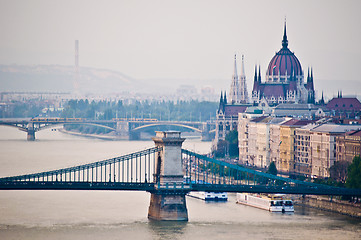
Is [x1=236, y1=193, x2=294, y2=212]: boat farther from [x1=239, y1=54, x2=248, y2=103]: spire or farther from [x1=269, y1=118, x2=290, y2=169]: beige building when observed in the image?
[x1=239, y1=54, x2=248, y2=103]: spire

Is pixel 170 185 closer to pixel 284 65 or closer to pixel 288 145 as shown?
pixel 288 145

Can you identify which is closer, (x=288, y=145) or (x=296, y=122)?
(x=288, y=145)

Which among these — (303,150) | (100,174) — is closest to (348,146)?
(303,150)

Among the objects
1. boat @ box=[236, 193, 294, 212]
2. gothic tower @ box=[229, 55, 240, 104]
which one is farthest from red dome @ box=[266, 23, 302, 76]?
boat @ box=[236, 193, 294, 212]

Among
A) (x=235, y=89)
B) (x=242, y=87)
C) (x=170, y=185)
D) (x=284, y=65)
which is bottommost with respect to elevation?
(x=170, y=185)

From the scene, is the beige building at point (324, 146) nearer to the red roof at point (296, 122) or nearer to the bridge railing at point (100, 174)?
the red roof at point (296, 122)

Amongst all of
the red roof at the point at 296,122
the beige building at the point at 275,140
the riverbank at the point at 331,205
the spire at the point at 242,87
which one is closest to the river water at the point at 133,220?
the riverbank at the point at 331,205

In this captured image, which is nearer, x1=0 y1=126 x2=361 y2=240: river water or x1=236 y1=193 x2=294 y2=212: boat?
x1=0 y1=126 x2=361 y2=240: river water

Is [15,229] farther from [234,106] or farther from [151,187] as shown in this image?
[234,106]
